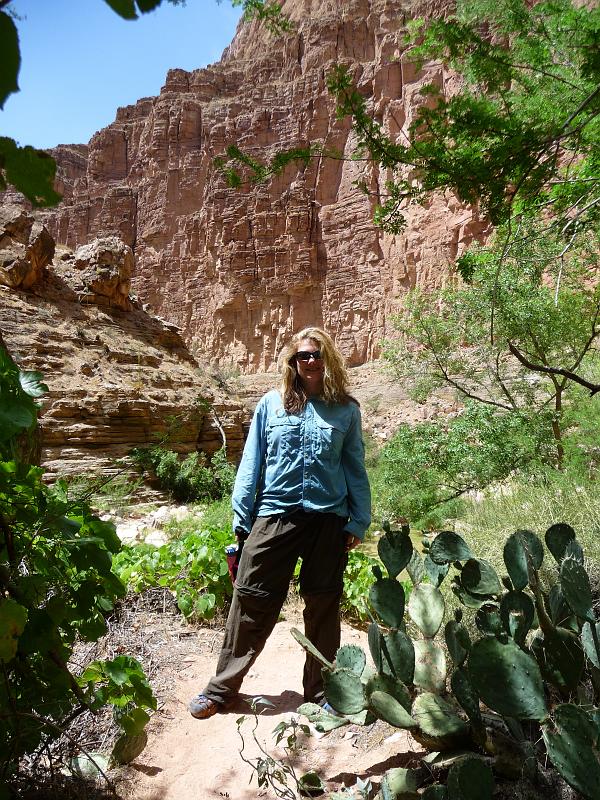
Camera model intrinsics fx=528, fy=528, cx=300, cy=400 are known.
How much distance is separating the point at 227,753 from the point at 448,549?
1.36 m

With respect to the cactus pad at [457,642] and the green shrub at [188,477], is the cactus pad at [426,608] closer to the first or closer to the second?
→ the cactus pad at [457,642]

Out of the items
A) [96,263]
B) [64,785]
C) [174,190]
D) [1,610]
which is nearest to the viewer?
[1,610]

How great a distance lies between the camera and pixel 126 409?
11.3 metres

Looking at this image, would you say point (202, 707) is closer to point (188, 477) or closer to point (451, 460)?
point (451, 460)

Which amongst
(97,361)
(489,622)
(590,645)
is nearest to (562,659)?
(590,645)

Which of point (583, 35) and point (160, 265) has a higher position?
point (160, 265)

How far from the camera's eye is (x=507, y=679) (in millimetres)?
1173

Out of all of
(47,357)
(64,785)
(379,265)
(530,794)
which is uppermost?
(379,265)

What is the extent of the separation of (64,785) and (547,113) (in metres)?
5.17

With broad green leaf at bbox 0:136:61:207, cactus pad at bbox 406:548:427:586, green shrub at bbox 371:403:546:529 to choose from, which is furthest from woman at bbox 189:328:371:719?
green shrub at bbox 371:403:546:529

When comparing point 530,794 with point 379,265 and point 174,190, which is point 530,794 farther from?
point 174,190

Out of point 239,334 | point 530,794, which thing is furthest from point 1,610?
point 239,334

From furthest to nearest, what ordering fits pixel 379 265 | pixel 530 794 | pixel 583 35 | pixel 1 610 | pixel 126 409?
pixel 379 265 → pixel 126 409 → pixel 583 35 → pixel 530 794 → pixel 1 610

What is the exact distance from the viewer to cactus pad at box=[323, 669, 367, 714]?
57.2 inches
